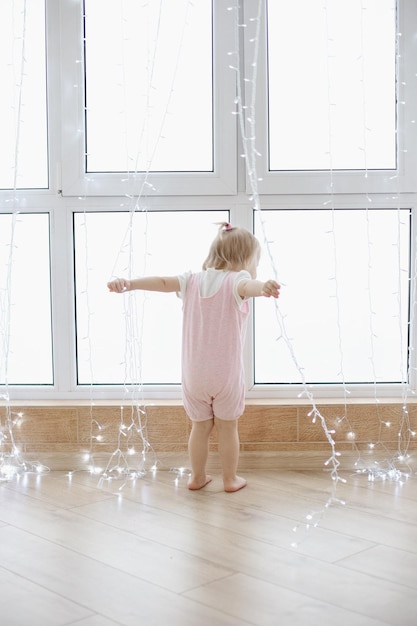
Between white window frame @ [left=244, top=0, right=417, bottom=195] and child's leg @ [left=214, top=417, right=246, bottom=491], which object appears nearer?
child's leg @ [left=214, top=417, right=246, bottom=491]

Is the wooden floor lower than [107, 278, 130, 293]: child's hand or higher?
lower

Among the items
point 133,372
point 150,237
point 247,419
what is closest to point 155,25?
point 150,237

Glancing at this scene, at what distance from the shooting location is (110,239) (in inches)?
109

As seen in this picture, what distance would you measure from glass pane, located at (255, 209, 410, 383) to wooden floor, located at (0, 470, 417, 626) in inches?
15.9

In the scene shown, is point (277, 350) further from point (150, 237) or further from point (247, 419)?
point (150, 237)

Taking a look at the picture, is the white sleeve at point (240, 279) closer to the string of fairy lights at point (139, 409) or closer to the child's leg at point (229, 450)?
the string of fairy lights at point (139, 409)

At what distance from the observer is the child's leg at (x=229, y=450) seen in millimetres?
2426

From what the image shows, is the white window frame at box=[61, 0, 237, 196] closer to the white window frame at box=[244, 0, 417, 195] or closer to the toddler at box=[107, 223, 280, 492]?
the white window frame at box=[244, 0, 417, 195]

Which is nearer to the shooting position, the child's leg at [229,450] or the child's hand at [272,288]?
the child's hand at [272,288]

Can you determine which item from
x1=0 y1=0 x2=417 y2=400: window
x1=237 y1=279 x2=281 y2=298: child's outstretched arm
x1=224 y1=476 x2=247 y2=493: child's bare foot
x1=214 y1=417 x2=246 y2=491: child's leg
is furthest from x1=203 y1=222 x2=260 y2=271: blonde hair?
x1=224 y1=476 x2=247 y2=493: child's bare foot

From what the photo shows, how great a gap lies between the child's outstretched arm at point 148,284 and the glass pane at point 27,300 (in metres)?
0.52

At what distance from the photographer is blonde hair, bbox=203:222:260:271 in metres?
2.44

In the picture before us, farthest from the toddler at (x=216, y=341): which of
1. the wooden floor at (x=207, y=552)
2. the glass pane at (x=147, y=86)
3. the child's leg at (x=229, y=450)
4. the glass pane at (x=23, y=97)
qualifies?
the glass pane at (x=23, y=97)

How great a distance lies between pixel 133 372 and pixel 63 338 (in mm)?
279
